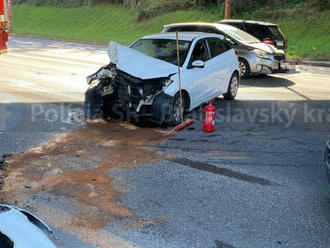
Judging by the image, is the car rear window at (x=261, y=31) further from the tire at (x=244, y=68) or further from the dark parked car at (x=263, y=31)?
the tire at (x=244, y=68)

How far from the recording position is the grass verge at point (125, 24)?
22.2 meters

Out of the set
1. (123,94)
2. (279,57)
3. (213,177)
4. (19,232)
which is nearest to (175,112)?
(123,94)

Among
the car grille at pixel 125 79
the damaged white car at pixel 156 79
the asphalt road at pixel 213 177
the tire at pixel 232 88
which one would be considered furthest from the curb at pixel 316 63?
the car grille at pixel 125 79

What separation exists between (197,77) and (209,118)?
1324mm

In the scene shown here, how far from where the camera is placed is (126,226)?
189 inches

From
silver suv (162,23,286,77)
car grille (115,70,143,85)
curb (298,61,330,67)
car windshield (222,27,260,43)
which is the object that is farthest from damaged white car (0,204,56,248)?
curb (298,61,330,67)

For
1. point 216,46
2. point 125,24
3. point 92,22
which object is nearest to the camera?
point 216,46

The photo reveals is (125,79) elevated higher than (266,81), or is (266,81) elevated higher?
(125,79)

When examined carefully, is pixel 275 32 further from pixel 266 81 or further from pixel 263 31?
pixel 266 81

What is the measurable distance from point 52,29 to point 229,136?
3025 cm

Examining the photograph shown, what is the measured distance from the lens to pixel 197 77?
9391mm

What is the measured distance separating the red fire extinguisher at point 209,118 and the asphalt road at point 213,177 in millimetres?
162

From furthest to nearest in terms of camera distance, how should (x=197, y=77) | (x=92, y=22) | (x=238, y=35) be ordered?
1. (x=92, y=22)
2. (x=238, y=35)
3. (x=197, y=77)

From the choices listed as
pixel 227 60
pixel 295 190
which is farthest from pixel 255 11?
pixel 295 190
